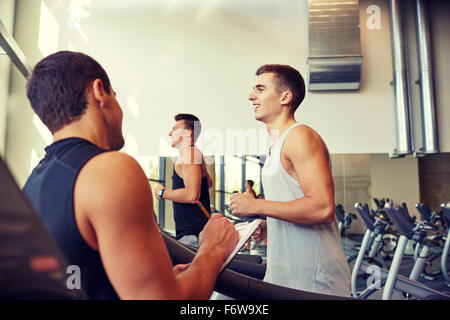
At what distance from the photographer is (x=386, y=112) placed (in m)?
4.75

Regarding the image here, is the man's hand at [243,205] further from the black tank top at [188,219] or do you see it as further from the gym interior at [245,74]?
the gym interior at [245,74]

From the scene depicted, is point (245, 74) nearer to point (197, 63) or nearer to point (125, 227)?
point (197, 63)

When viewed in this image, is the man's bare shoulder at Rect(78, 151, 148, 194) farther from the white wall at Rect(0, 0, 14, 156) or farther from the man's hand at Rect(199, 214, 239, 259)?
the white wall at Rect(0, 0, 14, 156)

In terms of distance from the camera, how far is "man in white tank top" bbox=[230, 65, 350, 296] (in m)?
1.22

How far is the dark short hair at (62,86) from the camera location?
673 millimetres

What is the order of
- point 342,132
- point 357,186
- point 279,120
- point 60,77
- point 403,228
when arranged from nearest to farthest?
point 60,77, point 279,120, point 403,228, point 342,132, point 357,186

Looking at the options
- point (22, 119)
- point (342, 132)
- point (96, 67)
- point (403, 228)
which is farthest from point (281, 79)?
point (22, 119)

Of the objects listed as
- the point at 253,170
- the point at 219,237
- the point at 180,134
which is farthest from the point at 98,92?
the point at 253,170

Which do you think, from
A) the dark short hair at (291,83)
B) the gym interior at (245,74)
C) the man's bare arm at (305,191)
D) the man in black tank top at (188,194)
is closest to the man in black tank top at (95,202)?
the man's bare arm at (305,191)

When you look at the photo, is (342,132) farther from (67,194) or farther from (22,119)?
(67,194)

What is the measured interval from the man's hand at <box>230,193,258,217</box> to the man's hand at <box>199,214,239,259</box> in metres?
0.48

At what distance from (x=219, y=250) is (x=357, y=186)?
519cm

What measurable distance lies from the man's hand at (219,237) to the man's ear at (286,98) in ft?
2.63
